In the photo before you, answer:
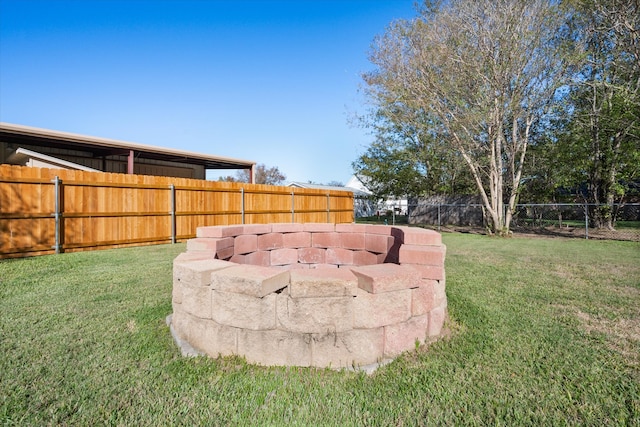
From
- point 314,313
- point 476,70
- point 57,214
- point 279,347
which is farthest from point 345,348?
point 476,70

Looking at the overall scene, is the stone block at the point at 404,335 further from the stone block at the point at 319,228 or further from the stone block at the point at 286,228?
the stone block at the point at 286,228

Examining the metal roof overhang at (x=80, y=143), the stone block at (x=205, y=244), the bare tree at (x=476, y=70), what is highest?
the bare tree at (x=476, y=70)

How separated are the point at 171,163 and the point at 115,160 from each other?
2.68 metres

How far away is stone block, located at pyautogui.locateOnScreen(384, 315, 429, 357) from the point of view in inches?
102

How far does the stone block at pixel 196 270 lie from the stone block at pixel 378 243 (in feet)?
8.60

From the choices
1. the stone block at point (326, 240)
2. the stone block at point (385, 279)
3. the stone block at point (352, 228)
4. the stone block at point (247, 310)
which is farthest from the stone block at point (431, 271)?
the stone block at point (326, 240)

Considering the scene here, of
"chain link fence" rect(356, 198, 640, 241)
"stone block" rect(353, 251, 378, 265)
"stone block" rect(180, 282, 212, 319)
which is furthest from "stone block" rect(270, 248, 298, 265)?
"chain link fence" rect(356, 198, 640, 241)

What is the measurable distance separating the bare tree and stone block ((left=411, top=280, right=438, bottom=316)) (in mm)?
10775

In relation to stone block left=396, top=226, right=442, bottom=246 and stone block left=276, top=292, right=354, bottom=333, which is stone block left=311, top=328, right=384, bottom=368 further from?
stone block left=396, top=226, right=442, bottom=246

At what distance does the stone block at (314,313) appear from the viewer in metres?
2.41

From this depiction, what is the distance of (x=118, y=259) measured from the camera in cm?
698

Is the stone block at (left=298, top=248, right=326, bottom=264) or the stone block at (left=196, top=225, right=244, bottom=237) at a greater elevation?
the stone block at (left=196, top=225, right=244, bottom=237)

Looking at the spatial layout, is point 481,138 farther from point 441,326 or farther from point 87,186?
point 87,186

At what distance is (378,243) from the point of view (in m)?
5.01
